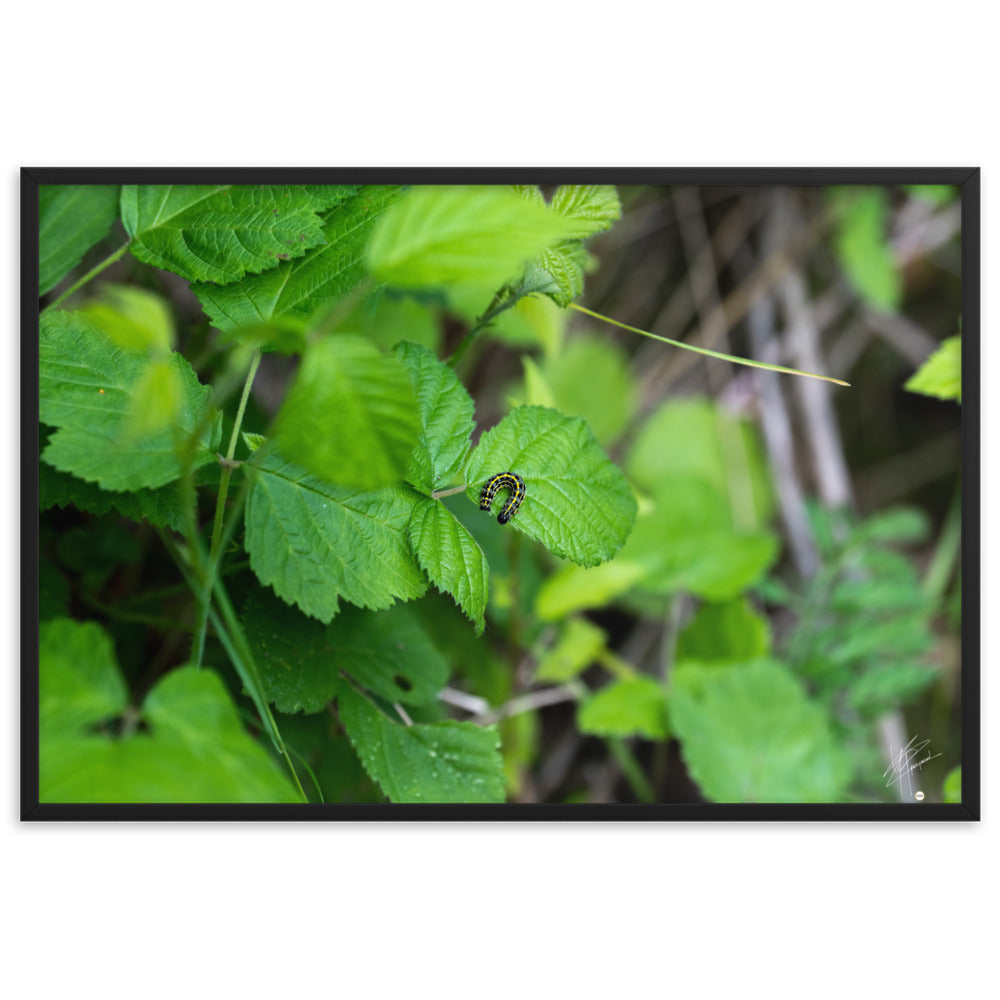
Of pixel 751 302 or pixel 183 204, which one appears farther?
pixel 751 302

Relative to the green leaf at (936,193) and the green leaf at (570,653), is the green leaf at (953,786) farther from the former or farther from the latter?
the green leaf at (936,193)

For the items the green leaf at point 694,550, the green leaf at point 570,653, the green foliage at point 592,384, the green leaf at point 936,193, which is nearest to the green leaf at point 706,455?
the green foliage at point 592,384

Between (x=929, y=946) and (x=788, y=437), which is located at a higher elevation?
(x=788, y=437)

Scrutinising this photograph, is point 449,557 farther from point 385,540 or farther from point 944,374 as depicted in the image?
point 944,374
